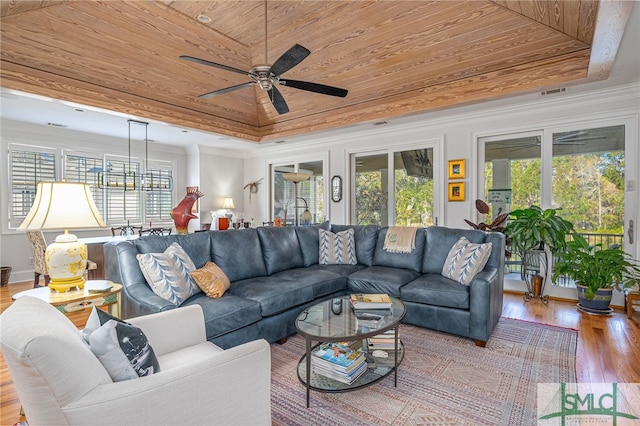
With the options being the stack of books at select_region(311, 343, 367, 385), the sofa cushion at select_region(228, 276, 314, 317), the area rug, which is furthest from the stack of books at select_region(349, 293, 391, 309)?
the sofa cushion at select_region(228, 276, 314, 317)

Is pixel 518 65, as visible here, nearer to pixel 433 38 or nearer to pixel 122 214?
pixel 433 38

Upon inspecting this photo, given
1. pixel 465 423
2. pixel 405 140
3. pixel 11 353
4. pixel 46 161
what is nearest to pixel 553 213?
pixel 405 140

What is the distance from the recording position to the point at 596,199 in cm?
415

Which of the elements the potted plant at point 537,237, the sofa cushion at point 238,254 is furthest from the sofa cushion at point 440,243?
the sofa cushion at point 238,254

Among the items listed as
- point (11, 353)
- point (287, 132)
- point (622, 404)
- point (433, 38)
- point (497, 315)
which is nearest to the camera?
point (11, 353)

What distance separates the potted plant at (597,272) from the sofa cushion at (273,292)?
120 inches

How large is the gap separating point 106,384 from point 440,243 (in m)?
3.32

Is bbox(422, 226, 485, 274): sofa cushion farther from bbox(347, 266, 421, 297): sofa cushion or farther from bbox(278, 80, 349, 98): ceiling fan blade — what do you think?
bbox(278, 80, 349, 98): ceiling fan blade

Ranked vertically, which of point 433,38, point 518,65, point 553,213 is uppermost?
point 433,38

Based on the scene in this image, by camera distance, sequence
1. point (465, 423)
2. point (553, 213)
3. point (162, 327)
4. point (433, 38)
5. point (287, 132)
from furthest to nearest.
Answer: point (287, 132), point (553, 213), point (433, 38), point (465, 423), point (162, 327)

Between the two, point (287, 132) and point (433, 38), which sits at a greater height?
point (433, 38)

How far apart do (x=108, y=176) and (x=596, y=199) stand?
804 cm

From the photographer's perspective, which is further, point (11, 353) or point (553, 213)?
point (553, 213)
